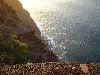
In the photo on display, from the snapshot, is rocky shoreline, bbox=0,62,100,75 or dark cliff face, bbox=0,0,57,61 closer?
rocky shoreline, bbox=0,62,100,75

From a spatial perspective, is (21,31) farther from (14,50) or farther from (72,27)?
(72,27)

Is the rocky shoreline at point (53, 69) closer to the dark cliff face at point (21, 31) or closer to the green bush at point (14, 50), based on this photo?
the green bush at point (14, 50)

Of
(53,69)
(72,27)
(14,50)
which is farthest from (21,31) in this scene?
(53,69)

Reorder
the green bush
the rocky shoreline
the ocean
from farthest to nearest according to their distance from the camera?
the ocean
the green bush
the rocky shoreline

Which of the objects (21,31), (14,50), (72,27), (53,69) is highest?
(72,27)

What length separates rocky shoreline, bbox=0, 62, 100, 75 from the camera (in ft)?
44.1

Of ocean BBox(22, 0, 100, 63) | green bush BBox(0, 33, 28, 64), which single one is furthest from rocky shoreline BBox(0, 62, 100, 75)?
ocean BBox(22, 0, 100, 63)

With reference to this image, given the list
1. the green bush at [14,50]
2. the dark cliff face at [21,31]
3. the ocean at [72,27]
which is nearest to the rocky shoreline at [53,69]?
the green bush at [14,50]

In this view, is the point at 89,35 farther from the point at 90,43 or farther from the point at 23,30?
the point at 23,30

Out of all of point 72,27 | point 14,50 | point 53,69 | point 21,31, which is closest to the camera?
point 53,69

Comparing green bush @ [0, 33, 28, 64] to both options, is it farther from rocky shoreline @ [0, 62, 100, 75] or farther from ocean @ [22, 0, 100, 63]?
ocean @ [22, 0, 100, 63]

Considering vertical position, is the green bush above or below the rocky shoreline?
below

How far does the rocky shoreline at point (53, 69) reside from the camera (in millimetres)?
13451

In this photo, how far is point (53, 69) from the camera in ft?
46.1
